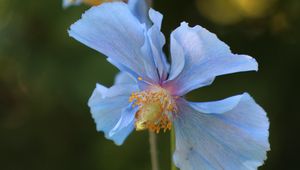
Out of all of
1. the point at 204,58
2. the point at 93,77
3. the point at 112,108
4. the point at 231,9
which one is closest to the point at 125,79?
the point at 112,108

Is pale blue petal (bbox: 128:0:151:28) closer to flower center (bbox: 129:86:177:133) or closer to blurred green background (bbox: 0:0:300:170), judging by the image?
flower center (bbox: 129:86:177:133)

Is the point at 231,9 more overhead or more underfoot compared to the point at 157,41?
more overhead

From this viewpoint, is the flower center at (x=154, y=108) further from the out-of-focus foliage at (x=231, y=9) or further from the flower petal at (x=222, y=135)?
the out-of-focus foliage at (x=231, y=9)

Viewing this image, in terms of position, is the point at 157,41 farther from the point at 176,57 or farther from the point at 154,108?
the point at 154,108

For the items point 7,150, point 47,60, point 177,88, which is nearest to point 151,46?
point 177,88

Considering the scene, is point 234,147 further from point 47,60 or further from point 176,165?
point 47,60

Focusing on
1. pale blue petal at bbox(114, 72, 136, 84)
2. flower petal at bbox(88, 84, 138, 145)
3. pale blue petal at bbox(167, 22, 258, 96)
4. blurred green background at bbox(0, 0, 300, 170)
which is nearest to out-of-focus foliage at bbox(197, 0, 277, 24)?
blurred green background at bbox(0, 0, 300, 170)
